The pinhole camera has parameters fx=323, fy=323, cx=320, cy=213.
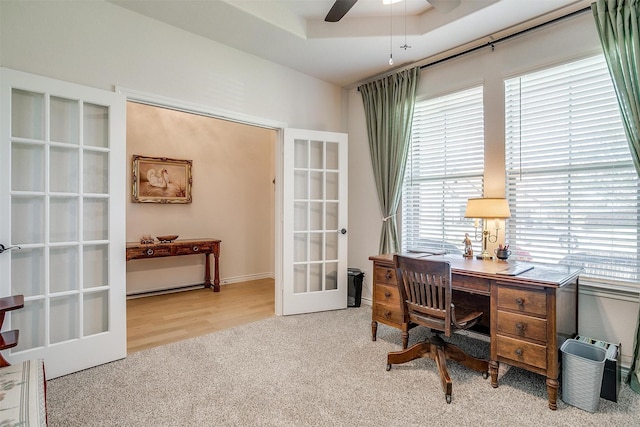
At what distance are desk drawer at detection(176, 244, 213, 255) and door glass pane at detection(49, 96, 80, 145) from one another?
7.49 ft

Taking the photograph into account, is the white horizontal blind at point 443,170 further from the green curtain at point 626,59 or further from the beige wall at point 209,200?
the beige wall at point 209,200

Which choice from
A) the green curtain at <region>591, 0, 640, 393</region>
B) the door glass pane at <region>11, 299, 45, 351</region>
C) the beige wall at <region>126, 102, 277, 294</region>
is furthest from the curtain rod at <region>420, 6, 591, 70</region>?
the door glass pane at <region>11, 299, 45, 351</region>

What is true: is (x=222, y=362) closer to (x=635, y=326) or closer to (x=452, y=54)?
(x=635, y=326)

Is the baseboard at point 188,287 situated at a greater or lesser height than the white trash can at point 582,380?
lesser

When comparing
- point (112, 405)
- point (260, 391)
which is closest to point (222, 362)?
point (260, 391)

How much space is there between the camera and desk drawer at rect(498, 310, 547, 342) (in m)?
2.01

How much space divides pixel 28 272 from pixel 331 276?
2789 mm

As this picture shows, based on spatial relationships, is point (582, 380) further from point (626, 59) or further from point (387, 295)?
point (626, 59)

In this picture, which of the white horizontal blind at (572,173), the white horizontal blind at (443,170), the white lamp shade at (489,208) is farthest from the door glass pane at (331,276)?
the white horizontal blind at (572,173)

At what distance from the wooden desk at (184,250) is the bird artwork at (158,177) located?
0.88m

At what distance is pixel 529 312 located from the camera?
2.06 meters

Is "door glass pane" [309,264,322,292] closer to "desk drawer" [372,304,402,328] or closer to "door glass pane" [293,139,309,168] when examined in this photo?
"desk drawer" [372,304,402,328]

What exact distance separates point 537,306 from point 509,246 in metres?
1.04

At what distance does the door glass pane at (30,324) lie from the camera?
2.20m
